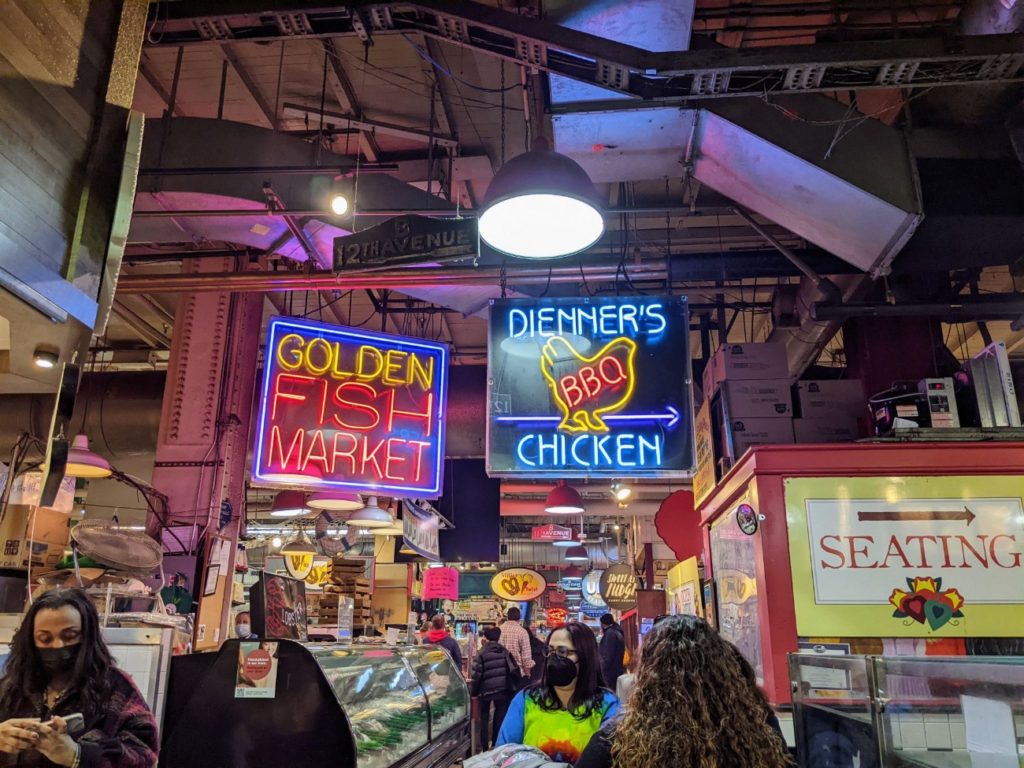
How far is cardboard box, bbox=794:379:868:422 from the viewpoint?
647 cm

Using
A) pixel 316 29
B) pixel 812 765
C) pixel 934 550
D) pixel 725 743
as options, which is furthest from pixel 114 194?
pixel 934 550

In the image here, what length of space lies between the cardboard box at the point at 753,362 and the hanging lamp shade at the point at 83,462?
234 inches

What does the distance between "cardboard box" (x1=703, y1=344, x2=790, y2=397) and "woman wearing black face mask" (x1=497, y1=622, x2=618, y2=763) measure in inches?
143

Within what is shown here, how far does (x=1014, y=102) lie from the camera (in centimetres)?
536

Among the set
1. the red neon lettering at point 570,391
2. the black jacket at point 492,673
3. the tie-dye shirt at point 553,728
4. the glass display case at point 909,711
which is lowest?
the black jacket at point 492,673

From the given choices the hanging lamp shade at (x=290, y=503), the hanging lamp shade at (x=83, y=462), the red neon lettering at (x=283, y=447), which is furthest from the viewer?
the hanging lamp shade at (x=290, y=503)

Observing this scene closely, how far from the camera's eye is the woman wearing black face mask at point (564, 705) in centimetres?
338

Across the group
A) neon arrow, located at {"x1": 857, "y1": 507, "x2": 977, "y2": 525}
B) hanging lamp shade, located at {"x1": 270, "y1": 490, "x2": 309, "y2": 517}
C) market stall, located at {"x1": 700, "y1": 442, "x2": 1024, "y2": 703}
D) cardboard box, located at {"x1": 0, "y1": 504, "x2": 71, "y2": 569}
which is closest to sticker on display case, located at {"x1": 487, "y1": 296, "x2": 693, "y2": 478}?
market stall, located at {"x1": 700, "y1": 442, "x2": 1024, "y2": 703}

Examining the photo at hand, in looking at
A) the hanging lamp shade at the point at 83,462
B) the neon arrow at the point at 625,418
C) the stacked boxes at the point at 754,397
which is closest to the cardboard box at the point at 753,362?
the stacked boxes at the point at 754,397

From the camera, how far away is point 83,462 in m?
7.05

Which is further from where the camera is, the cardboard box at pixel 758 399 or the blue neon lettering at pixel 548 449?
the cardboard box at pixel 758 399

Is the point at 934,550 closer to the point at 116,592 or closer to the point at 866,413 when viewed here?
the point at 866,413

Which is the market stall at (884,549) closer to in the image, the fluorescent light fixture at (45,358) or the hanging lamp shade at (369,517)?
the fluorescent light fixture at (45,358)

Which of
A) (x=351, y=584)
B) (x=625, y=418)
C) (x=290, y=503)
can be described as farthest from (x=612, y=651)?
(x=625, y=418)
